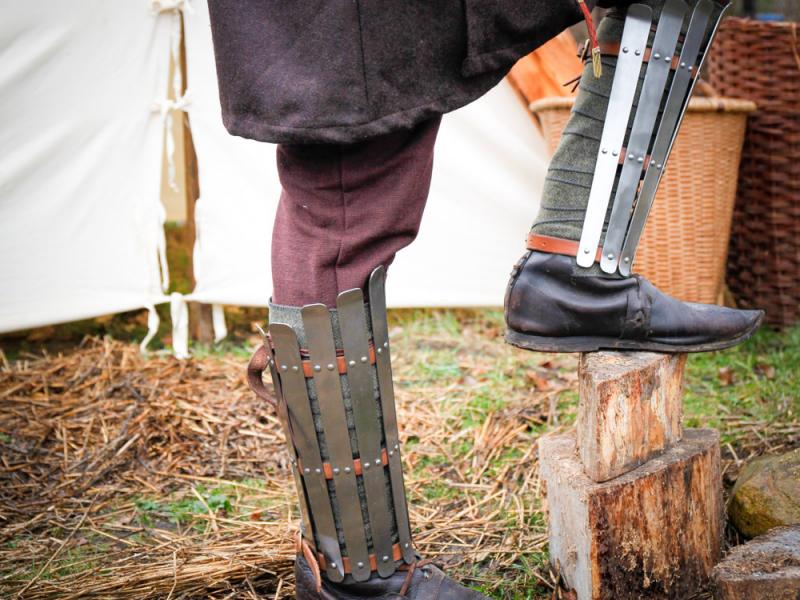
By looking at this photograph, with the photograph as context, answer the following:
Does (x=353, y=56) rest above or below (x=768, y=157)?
above

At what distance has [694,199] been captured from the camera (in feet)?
8.18

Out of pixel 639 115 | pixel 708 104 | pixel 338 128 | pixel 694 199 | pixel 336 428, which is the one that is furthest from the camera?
pixel 694 199

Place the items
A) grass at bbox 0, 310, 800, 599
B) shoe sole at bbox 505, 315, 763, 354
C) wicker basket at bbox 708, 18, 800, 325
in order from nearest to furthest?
shoe sole at bbox 505, 315, 763, 354 → grass at bbox 0, 310, 800, 599 → wicker basket at bbox 708, 18, 800, 325

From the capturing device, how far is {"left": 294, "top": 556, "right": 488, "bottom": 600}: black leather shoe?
1163mm

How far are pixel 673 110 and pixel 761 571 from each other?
2.26ft

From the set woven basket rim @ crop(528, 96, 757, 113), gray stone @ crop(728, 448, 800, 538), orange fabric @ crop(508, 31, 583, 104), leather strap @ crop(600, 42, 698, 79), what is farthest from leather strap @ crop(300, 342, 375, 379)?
orange fabric @ crop(508, 31, 583, 104)

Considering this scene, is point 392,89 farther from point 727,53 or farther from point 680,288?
point 727,53

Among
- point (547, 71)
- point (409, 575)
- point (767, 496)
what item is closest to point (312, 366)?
point (409, 575)

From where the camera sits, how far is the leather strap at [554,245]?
1.25m

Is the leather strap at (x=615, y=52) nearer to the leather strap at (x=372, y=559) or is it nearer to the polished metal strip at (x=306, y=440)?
the polished metal strip at (x=306, y=440)

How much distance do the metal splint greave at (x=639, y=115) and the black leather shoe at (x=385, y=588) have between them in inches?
21.6

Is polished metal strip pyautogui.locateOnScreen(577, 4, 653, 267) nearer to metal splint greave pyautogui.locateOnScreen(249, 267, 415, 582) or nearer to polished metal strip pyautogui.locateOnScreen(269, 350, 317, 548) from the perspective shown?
metal splint greave pyautogui.locateOnScreen(249, 267, 415, 582)

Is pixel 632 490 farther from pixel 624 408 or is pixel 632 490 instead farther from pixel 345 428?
pixel 345 428

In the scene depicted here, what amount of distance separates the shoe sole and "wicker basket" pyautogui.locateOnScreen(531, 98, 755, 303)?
48.4 inches
